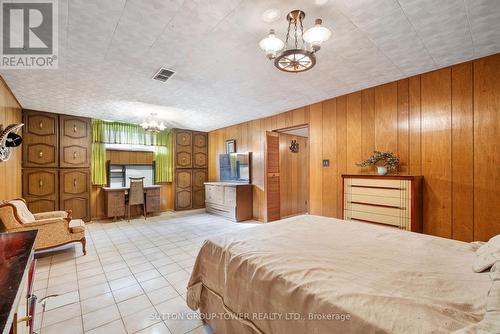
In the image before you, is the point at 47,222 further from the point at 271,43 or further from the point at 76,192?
the point at 271,43

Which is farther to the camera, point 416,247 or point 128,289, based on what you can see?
point 128,289

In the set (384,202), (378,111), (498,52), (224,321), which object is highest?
(498,52)

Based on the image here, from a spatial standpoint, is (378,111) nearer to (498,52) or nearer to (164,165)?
(498,52)

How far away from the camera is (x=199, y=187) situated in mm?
7266

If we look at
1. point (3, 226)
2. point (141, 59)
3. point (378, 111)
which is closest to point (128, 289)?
point (3, 226)

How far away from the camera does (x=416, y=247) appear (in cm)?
154

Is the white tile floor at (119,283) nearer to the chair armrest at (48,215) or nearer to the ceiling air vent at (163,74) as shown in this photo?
the chair armrest at (48,215)

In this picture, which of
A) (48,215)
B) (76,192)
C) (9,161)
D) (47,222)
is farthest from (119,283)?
(76,192)

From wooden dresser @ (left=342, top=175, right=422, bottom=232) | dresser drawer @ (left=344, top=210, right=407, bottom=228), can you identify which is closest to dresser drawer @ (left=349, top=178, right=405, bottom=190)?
wooden dresser @ (left=342, top=175, right=422, bottom=232)

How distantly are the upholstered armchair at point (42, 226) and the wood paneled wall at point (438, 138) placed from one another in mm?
4272

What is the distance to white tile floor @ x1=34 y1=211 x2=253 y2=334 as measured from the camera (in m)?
1.83

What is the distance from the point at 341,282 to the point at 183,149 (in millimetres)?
6533

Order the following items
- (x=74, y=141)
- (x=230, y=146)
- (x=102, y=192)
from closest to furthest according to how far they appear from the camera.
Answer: (x=74, y=141), (x=102, y=192), (x=230, y=146)

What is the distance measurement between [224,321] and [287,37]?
2599 millimetres
